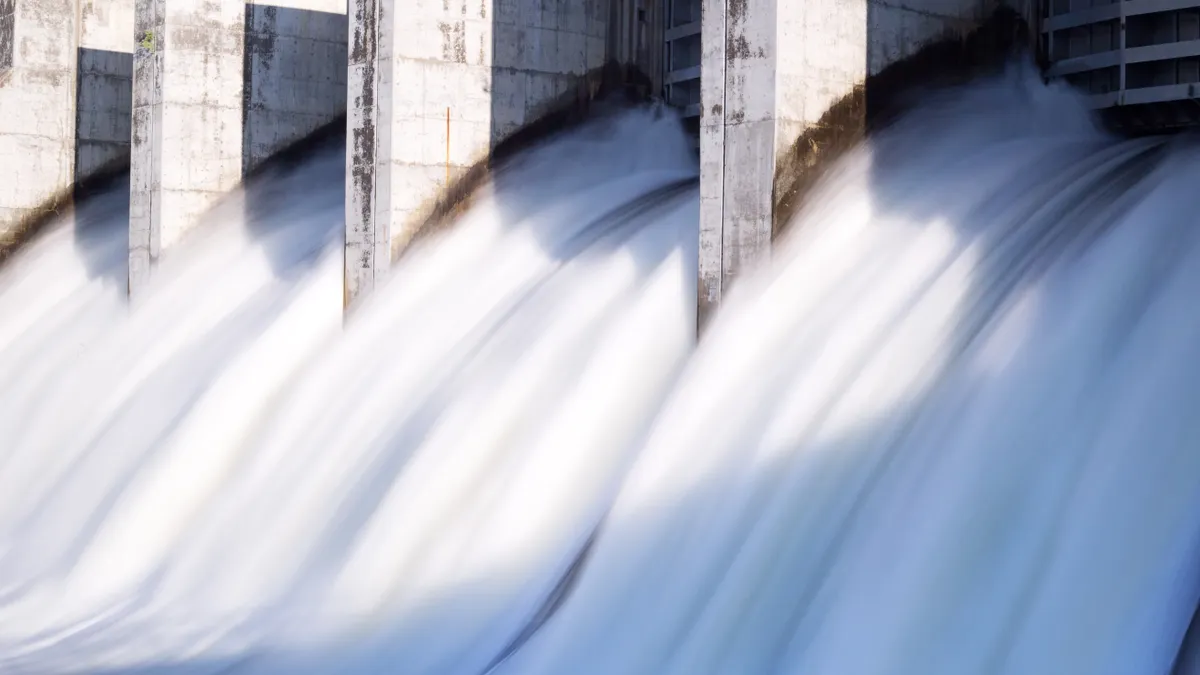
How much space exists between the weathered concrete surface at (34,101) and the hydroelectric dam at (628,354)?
220cm

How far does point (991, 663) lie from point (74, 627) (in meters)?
5.76

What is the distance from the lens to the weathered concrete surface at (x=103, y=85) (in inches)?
699

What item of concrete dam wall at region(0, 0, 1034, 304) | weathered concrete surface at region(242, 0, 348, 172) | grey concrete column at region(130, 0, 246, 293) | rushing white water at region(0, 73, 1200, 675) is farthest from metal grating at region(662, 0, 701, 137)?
grey concrete column at region(130, 0, 246, 293)

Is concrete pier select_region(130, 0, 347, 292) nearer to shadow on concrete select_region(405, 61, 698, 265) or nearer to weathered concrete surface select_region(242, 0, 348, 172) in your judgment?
weathered concrete surface select_region(242, 0, 348, 172)

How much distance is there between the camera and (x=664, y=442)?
29.1 ft

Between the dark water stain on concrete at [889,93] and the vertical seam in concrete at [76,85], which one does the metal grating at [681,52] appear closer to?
the dark water stain on concrete at [889,93]

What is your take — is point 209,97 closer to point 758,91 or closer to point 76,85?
point 76,85

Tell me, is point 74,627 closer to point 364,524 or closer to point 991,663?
point 364,524

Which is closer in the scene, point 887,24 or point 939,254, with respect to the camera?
point 939,254

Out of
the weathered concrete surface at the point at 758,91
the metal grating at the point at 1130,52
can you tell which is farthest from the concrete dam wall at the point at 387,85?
the metal grating at the point at 1130,52

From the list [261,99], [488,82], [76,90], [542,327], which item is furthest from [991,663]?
[76,90]

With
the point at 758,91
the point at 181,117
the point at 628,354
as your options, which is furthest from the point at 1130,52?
the point at 181,117

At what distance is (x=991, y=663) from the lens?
21.4 feet

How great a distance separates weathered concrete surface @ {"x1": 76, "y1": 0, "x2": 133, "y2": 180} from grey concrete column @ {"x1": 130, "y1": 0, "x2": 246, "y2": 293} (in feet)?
8.76
